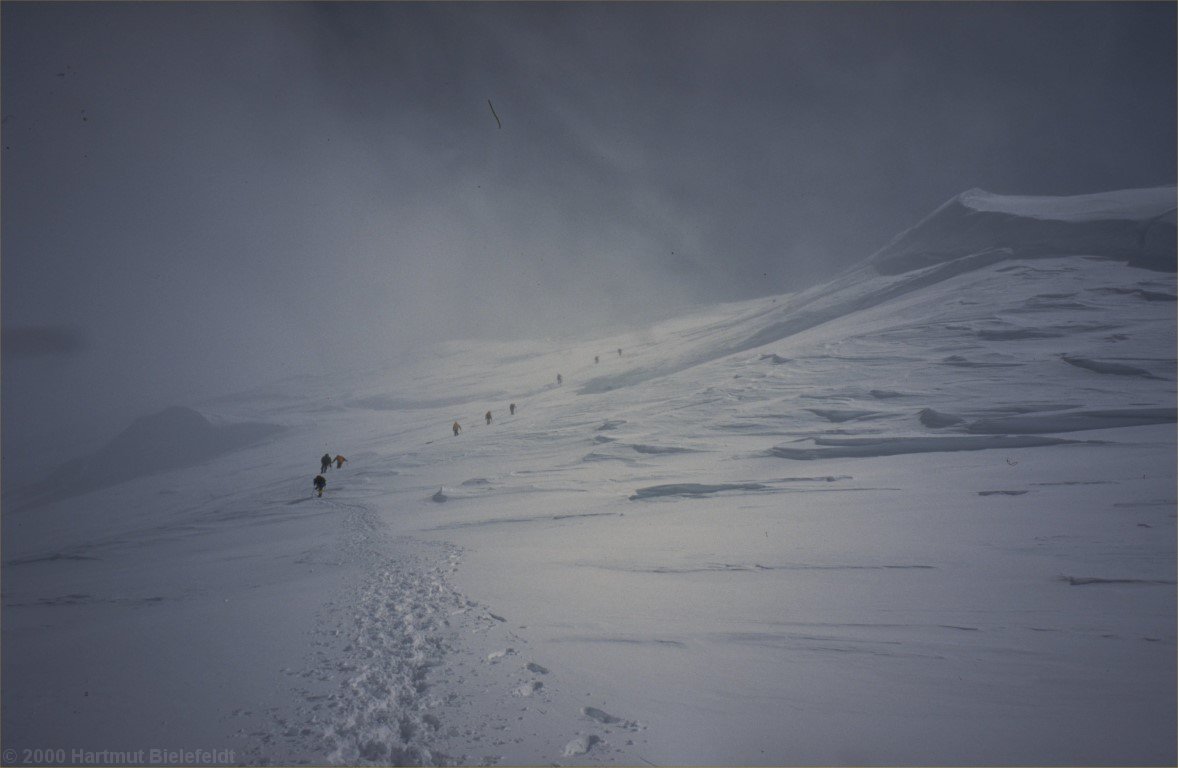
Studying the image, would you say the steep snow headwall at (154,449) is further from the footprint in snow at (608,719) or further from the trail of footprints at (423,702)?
the footprint in snow at (608,719)

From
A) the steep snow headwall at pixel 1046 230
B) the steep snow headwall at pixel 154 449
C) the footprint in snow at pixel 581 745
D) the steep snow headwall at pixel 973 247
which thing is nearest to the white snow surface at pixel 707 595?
the footprint in snow at pixel 581 745

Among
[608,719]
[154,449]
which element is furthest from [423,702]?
[154,449]

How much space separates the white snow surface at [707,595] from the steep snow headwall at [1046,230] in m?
15.2

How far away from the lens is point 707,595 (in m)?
7.60

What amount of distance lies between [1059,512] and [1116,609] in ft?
14.1

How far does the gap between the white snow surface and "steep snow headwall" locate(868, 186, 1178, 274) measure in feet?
49.7

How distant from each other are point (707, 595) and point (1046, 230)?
53168 millimetres

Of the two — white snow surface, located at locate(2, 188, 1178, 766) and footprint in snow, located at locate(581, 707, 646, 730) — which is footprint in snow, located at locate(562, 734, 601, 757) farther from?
footprint in snow, located at locate(581, 707, 646, 730)

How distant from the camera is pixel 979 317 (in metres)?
27.7

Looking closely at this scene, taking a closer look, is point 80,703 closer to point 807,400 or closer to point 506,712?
point 506,712

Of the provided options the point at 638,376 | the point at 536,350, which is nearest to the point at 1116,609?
the point at 638,376

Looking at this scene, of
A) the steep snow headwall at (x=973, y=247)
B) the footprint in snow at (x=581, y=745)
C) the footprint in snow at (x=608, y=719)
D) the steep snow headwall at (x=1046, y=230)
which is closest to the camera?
the footprint in snow at (x=581, y=745)

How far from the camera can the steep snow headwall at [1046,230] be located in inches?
1298

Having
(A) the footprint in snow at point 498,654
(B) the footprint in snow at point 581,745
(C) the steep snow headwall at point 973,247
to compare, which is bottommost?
(A) the footprint in snow at point 498,654
